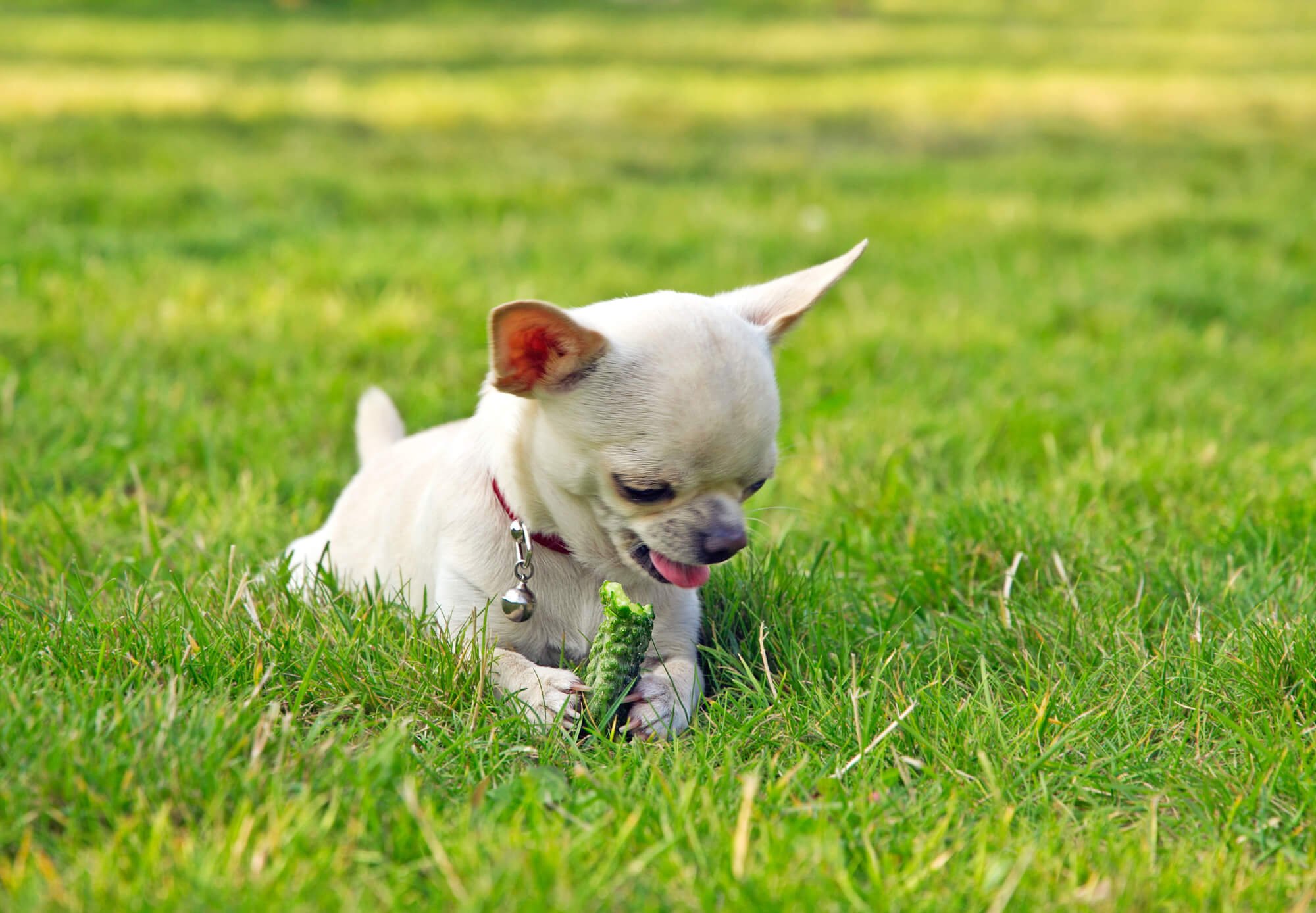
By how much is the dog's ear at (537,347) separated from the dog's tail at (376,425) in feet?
4.01

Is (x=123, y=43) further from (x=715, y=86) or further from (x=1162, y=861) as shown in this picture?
(x=1162, y=861)

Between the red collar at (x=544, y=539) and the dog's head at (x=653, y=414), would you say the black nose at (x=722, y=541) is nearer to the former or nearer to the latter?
the dog's head at (x=653, y=414)

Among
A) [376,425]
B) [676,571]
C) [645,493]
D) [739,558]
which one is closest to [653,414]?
[645,493]

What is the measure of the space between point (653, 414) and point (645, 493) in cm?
15

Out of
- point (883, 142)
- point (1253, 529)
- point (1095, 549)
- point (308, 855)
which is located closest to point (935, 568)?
Answer: point (1095, 549)

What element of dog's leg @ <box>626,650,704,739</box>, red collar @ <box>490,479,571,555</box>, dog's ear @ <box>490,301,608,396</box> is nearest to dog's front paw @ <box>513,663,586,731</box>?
dog's leg @ <box>626,650,704,739</box>

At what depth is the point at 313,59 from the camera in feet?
42.1

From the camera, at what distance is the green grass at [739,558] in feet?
5.81

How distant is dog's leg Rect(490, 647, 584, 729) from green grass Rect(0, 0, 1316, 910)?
50mm

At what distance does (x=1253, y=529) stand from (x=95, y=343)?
12.1 feet

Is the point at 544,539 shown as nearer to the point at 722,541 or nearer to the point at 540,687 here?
the point at 540,687

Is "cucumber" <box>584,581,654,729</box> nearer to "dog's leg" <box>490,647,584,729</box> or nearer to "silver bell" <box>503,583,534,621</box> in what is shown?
"dog's leg" <box>490,647,584,729</box>

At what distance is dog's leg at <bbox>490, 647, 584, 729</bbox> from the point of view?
222 cm

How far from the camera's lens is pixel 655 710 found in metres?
2.28
